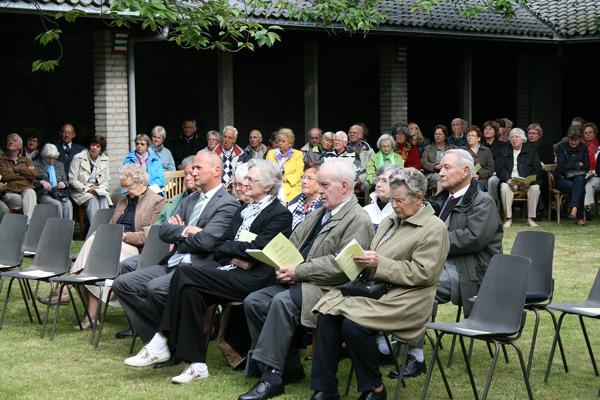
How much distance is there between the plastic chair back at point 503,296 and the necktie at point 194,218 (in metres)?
2.50

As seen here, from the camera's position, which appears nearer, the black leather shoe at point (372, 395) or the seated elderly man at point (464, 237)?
the black leather shoe at point (372, 395)

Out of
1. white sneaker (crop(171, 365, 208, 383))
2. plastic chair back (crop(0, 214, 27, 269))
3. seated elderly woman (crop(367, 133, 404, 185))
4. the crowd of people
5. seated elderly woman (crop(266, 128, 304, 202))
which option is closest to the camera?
the crowd of people

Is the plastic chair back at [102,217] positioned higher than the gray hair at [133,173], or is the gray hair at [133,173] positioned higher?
the gray hair at [133,173]

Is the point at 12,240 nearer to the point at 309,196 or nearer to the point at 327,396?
the point at 309,196

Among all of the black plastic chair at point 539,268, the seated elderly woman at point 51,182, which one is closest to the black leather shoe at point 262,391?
the black plastic chair at point 539,268

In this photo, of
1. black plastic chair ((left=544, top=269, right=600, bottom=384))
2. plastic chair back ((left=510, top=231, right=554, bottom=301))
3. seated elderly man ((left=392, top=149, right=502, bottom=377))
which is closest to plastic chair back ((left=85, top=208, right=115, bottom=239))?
seated elderly man ((left=392, top=149, right=502, bottom=377))

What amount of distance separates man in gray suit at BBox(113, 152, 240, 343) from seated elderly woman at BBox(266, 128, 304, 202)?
19.2 ft

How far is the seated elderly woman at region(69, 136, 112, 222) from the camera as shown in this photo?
14883mm

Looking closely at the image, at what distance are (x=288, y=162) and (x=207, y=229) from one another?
6.78 metres

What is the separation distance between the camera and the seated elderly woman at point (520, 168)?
16.7 metres

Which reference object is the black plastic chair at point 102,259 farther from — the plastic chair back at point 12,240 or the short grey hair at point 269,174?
the short grey hair at point 269,174

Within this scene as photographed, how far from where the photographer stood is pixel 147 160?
1505cm

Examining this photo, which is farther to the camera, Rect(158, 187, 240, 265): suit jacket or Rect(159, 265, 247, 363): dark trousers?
Rect(158, 187, 240, 265): suit jacket

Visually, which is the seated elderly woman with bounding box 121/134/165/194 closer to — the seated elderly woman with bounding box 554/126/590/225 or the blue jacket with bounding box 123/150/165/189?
the blue jacket with bounding box 123/150/165/189
